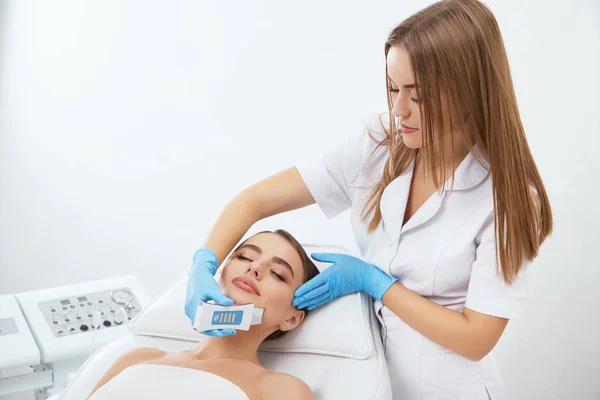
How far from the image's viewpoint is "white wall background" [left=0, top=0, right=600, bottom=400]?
2.26 metres

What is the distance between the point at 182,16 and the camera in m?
2.99

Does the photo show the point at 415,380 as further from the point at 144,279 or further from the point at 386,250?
the point at 144,279

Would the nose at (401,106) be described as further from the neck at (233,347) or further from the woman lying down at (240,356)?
the neck at (233,347)

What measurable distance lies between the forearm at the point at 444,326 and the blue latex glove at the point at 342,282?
3.0 inches

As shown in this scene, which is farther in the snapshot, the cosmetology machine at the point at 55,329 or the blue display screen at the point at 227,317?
the cosmetology machine at the point at 55,329

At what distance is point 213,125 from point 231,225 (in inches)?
54.1

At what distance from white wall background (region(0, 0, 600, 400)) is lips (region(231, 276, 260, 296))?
3.90 ft

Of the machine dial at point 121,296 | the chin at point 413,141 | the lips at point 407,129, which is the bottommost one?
the machine dial at point 121,296

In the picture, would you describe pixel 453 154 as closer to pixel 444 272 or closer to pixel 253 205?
pixel 444 272

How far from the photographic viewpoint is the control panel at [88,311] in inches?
71.7

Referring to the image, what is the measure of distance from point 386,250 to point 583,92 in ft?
3.46

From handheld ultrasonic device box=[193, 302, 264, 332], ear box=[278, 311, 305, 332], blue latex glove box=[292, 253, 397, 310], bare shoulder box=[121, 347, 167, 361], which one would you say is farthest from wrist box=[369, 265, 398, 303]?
bare shoulder box=[121, 347, 167, 361]

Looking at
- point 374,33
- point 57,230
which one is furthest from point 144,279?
point 374,33

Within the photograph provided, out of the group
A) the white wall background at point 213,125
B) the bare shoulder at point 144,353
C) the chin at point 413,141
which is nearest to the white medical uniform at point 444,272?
the chin at point 413,141
